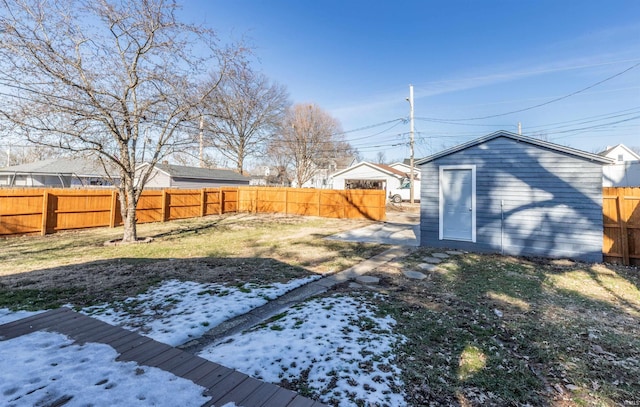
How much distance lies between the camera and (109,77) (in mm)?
7441

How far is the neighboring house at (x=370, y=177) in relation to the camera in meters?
26.2

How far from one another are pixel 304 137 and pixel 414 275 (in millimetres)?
21986

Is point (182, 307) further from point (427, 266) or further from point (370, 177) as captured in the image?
point (370, 177)

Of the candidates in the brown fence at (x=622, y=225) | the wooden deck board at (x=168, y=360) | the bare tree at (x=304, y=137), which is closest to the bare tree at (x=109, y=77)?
the wooden deck board at (x=168, y=360)

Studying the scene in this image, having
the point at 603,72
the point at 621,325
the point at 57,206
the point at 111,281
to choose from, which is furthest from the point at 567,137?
the point at 57,206

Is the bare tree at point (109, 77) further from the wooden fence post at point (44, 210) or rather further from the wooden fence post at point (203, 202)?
the wooden fence post at point (203, 202)

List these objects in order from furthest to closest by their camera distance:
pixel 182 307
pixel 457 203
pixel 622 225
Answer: pixel 457 203 < pixel 622 225 < pixel 182 307

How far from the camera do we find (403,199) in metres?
25.5

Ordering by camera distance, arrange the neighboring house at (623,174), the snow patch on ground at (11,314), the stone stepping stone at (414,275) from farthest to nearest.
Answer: the neighboring house at (623,174), the stone stepping stone at (414,275), the snow patch on ground at (11,314)

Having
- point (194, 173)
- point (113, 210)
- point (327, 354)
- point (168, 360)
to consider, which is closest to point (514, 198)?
point (327, 354)

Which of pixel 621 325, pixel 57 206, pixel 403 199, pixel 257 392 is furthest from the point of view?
pixel 403 199

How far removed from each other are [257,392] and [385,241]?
731cm

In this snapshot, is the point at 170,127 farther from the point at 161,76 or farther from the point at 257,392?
the point at 257,392

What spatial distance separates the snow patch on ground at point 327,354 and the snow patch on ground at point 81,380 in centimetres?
53
